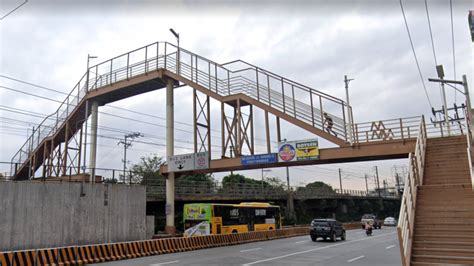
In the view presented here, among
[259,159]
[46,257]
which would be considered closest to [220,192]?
[259,159]

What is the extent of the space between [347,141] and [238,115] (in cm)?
805

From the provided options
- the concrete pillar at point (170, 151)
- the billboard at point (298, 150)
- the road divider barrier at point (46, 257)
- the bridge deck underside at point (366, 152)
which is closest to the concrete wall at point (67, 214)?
the concrete pillar at point (170, 151)

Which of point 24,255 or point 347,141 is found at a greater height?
point 347,141

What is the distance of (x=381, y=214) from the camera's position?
81688 millimetres

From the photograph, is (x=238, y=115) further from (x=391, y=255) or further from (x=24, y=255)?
(x=24, y=255)

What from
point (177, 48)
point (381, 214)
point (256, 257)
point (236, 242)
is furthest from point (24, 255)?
point (381, 214)

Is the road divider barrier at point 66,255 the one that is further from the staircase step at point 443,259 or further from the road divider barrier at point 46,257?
the staircase step at point 443,259

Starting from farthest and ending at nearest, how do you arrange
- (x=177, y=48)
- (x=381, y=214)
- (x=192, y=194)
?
(x=381, y=214), (x=192, y=194), (x=177, y=48)

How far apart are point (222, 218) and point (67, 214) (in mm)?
11895

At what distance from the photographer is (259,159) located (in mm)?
25641

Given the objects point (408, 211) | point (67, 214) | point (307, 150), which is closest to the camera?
point (408, 211)

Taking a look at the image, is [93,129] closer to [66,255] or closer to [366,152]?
[66,255]

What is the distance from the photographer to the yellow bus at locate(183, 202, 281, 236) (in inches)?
1117

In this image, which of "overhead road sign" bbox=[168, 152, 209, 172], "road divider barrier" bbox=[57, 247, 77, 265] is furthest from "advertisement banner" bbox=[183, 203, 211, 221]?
"road divider barrier" bbox=[57, 247, 77, 265]
